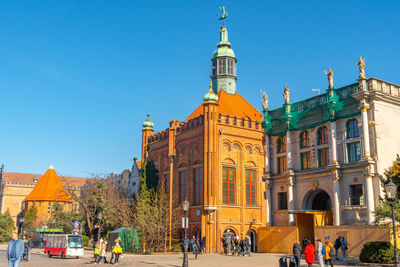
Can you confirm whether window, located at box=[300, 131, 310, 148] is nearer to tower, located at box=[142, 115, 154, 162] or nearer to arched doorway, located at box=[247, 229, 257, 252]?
arched doorway, located at box=[247, 229, 257, 252]

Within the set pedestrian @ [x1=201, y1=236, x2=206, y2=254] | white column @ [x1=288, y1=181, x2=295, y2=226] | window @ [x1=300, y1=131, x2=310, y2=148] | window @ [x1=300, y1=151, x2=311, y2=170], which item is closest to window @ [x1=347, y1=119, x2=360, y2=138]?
window @ [x1=300, y1=131, x2=310, y2=148]

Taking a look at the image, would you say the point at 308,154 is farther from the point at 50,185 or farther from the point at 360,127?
the point at 50,185

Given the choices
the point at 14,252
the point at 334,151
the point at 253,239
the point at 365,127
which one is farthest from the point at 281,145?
the point at 14,252

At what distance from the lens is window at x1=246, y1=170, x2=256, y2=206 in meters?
42.2

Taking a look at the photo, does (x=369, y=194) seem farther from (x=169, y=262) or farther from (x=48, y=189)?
(x=48, y=189)

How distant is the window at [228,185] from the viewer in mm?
40438

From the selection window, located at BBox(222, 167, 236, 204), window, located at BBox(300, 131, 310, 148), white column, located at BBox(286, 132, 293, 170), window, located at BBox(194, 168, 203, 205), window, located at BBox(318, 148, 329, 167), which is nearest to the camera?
window, located at BBox(318, 148, 329, 167)

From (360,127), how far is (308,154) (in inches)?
256

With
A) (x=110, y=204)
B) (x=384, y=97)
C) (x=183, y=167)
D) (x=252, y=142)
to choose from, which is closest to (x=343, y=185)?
(x=384, y=97)

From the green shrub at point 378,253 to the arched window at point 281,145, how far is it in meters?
18.8

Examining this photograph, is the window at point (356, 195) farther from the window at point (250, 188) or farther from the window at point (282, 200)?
the window at point (250, 188)

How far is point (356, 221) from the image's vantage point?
3397cm

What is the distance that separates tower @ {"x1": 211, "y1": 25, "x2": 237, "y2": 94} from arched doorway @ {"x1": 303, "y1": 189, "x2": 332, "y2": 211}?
17193 millimetres

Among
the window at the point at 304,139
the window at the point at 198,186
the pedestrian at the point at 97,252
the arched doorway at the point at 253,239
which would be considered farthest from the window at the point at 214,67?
the pedestrian at the point at 97,252
